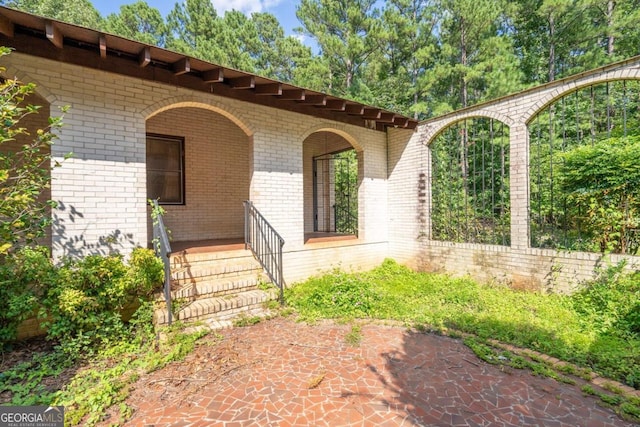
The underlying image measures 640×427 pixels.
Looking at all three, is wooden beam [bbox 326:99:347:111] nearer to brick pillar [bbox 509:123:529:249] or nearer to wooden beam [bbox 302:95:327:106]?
wooden beam [bbox 302:95:327:106]

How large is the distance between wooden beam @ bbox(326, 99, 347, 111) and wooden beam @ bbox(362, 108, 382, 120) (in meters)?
0.62

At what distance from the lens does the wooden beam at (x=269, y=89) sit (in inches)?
195

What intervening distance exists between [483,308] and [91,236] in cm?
578

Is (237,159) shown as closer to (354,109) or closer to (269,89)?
(269,89)

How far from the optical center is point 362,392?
2.57 m

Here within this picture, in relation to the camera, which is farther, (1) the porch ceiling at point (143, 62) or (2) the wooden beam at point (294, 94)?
(2) the wooden beam at point (294, 94)

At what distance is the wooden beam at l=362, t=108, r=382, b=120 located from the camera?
20.4 feet

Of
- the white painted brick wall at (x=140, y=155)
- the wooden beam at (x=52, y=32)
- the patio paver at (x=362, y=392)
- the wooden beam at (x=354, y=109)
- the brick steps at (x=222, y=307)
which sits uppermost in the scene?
the wooden beam at (x=354, y=109)

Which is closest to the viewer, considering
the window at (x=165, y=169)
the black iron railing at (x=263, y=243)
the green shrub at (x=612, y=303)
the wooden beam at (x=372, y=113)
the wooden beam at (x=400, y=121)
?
the green shrub at (x=612, y=303)

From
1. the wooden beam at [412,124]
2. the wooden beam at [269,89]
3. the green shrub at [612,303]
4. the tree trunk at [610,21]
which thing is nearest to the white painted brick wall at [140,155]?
the wooden beam at [269,89]

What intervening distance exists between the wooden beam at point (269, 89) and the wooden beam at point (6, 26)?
9.78 feet

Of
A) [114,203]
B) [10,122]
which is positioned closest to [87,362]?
[114,203]

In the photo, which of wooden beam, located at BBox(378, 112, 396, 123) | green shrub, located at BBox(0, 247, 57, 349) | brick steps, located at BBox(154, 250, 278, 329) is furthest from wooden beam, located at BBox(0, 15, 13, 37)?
wooden beam, located at BBox(378, 112, 396, 123)

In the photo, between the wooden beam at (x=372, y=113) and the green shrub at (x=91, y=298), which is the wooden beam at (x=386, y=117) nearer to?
the wooden beam at (x=372, y=113)
